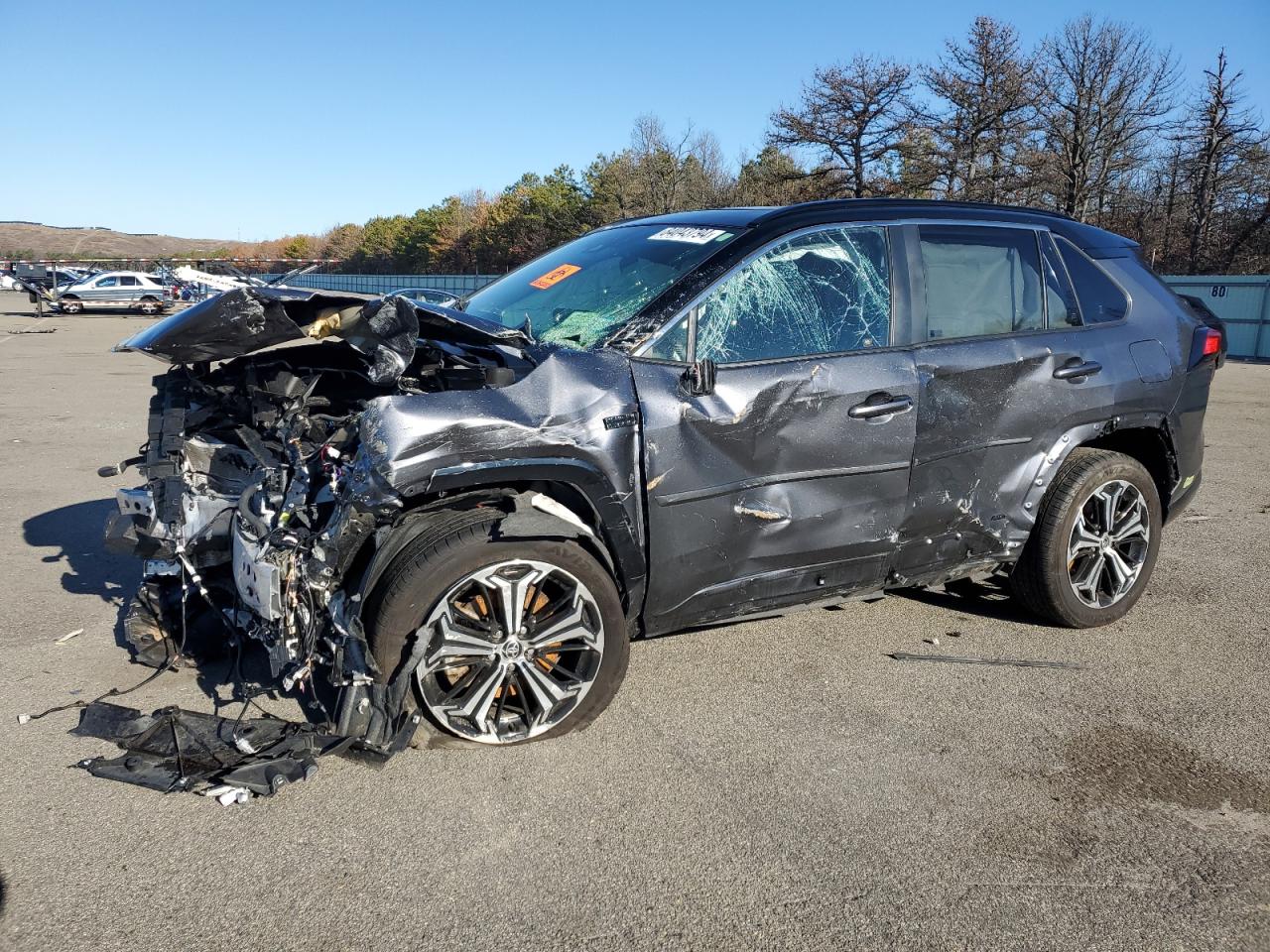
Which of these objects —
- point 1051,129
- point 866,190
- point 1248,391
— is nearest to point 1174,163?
point 1051,129

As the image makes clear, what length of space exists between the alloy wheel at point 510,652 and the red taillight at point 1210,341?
3517mm

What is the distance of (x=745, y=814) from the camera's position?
3125mm

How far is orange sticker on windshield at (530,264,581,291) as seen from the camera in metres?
4.44

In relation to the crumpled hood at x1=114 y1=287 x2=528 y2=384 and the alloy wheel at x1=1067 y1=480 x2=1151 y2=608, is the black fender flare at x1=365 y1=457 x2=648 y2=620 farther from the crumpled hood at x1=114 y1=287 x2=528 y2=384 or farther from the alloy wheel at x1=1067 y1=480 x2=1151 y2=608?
the alloy wheel at x1=1067 y1=480 x2=1151 y2=608

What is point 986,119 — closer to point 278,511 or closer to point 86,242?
point 278,511

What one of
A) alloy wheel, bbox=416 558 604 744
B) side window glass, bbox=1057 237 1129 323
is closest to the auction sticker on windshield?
alloy wheel, bbox=416 558 604 744

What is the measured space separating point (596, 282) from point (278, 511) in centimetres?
167

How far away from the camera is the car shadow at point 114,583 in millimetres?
3871

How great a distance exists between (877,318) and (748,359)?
26.4 inches

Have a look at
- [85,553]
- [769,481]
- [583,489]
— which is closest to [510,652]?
[583,489]

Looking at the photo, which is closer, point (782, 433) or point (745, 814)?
point (745, 814)

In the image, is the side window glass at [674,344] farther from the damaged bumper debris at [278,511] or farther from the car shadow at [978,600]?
the car shadow at [978,600]

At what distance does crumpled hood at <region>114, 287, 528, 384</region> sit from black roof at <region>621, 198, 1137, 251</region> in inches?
45.2

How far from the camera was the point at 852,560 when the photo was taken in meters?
4.00
